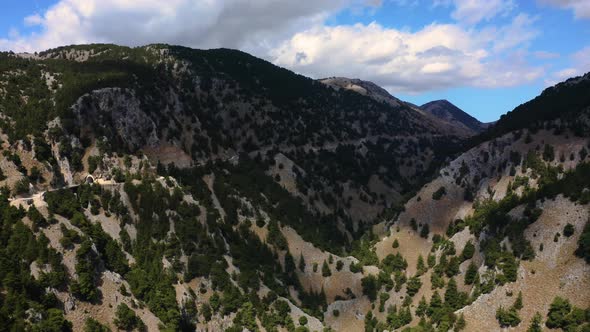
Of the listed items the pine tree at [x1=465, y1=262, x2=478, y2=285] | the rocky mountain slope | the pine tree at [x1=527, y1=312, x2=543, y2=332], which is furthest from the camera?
the pine tree at [x1=465, y1=262, x2=478, y2=285]

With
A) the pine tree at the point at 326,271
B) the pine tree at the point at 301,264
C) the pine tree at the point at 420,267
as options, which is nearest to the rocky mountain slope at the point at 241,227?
the pine tree at the point at 420,267

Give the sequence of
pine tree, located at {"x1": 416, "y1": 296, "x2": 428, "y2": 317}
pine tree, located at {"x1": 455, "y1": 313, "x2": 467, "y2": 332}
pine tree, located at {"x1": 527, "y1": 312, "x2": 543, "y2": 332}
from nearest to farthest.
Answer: pine tree, located at {"x1": 527, "y1": 312, "x2": 543, "y2": 332}
pine tree, located at {"x1": 455, "y1": 313, "x2": 467, "y2": 332}
pine tree, located at {"x1": 416, "y1": 296, "x2": 428, "y2": 317}

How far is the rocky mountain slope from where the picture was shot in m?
81.0

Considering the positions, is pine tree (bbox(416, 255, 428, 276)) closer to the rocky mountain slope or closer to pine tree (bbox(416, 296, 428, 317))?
the rocky mountain slope

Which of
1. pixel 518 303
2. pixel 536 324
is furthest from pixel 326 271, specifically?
pixel 536 324

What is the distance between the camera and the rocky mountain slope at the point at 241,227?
81.0 m

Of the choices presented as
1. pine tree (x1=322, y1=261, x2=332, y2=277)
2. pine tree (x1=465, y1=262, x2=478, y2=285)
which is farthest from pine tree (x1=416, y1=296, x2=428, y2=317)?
pine tree (x1=322, y1=261, x2=332, y2=277)

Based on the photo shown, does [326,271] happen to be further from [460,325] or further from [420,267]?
[460,325]

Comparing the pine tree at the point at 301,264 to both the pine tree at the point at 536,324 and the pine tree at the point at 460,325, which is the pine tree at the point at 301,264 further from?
the pine tree at the point at 536,324

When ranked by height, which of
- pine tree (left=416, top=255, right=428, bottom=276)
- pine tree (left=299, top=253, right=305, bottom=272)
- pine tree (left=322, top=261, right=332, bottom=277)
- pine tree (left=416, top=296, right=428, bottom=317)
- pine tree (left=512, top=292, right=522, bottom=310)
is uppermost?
pine tree (left=299, top=253, right=305, bottom=272)

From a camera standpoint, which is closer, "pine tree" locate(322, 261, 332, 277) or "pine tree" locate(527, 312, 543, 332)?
"pine tree" locate(527, 312, 543, 332)

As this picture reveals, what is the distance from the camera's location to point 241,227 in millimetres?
121375

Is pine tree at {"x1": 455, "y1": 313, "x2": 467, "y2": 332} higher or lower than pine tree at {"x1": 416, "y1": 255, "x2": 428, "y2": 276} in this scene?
lower

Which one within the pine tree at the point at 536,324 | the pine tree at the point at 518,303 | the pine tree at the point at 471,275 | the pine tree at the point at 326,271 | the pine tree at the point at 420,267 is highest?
the pine tree at the point at 326,271
